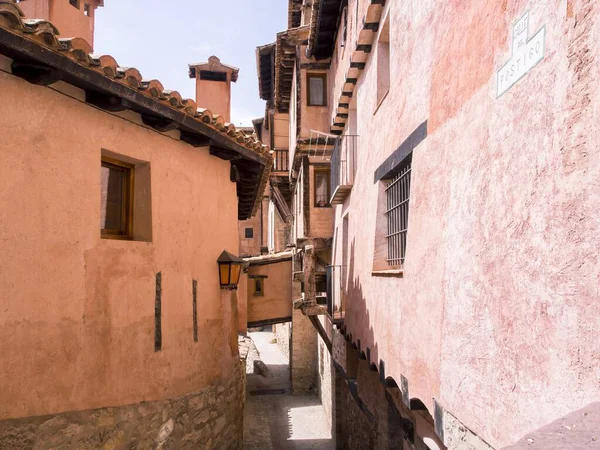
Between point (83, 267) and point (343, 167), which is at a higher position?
point (343, 167)

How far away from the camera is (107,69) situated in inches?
206

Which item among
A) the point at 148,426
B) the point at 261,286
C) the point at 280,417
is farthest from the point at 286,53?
the point at 148,426

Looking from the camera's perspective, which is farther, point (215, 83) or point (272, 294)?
point (215, 83)

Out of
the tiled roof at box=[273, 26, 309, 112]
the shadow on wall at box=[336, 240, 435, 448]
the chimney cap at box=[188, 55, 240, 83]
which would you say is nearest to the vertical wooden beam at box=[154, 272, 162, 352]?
the shadow on wall at box=[336, 240, 435, 448]

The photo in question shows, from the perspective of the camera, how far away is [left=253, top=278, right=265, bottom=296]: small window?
13086 millimetres

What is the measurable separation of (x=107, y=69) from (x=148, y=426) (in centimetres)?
410

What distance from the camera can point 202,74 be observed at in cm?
2116

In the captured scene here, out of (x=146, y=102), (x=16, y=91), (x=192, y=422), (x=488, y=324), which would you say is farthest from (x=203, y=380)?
(x=488, y=324)

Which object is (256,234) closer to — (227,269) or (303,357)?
(303,357)

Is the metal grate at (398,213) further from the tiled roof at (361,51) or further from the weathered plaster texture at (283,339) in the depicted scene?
the weathered plaster texture at (283,339)

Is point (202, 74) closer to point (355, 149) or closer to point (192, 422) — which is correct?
point (355, 149)

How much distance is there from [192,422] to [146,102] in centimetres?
429

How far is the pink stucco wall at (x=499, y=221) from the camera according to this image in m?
2.34

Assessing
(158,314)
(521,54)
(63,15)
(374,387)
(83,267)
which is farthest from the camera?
(63,15)
